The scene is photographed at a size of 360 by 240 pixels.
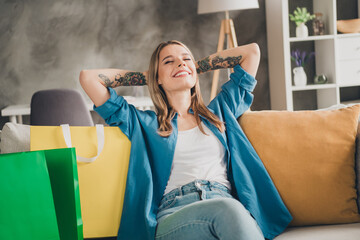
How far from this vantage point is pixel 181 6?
14.7ft

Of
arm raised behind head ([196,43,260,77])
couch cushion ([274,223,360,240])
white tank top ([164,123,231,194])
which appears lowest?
couch cushion ([274,223,360,240])

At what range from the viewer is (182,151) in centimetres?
187

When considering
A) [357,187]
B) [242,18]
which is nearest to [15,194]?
[357,187]

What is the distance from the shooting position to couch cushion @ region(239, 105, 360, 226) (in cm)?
178

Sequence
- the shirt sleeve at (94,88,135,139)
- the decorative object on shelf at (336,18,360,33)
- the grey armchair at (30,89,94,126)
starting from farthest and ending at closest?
the decorative object on shelf at (336,18,360,33) < the grey armchair at (30,89,94,126) < the shirt sleeve at (94,88,135,139)

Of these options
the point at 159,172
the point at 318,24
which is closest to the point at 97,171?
the point at 159,172

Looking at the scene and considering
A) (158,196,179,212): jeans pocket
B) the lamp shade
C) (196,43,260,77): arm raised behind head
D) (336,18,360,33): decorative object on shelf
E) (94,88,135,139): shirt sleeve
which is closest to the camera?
(158,196,179,212): jeans pocket

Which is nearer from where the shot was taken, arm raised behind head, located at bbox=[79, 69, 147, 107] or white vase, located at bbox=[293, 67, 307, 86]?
arm raised behind head, located at bbox=[79, 69, 147, 107]

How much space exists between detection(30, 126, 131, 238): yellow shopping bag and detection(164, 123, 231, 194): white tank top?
0.21 m

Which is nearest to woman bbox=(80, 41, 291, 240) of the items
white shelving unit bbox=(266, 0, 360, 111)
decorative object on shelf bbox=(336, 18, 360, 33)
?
white shelving unit bbox=(266, 0, 360, 111)

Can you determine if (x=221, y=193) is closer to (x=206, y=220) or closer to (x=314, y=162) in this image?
(x=206, y=220)

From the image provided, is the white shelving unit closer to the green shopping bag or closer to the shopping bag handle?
the shopping bag handle

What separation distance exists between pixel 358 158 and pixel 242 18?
3023 mm

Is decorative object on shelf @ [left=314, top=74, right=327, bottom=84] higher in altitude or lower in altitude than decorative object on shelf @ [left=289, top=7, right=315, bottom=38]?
lower
